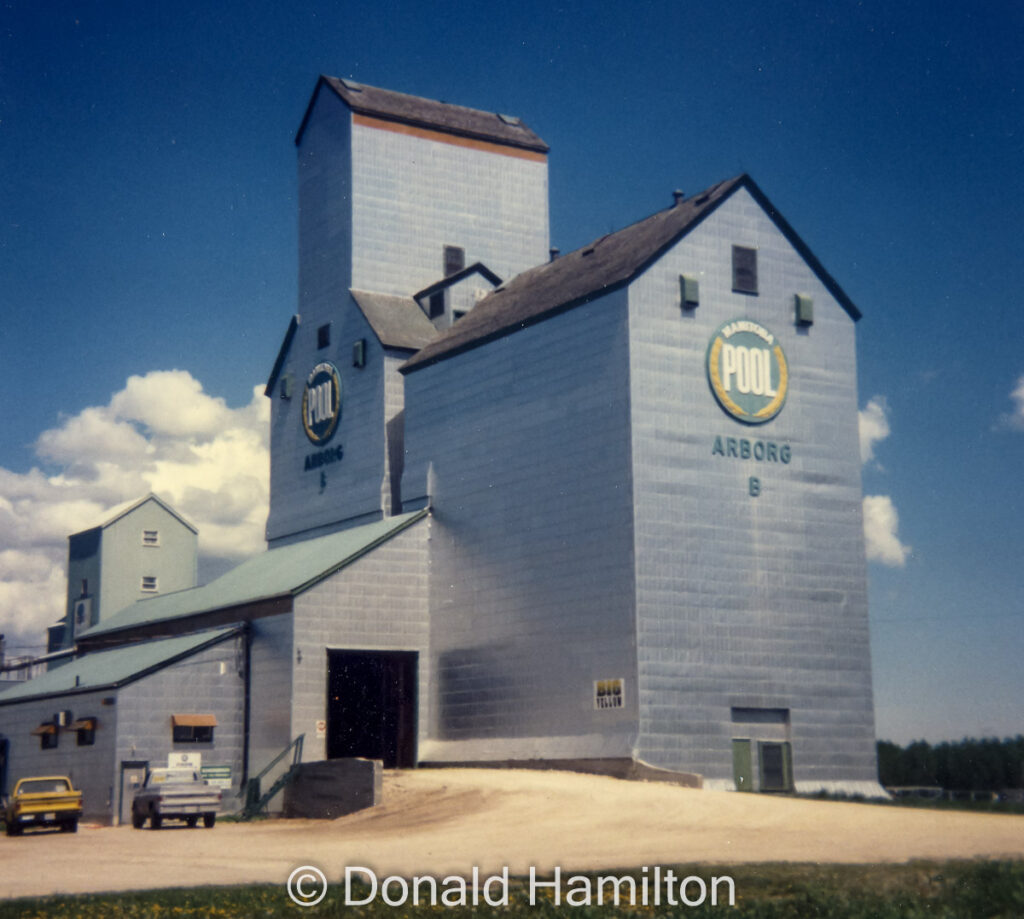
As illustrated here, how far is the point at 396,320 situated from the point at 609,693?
1936 centimetres

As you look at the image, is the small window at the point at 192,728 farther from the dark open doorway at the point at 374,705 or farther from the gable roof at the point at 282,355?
the gable roof at the point at 282,355

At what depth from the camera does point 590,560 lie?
133 feet

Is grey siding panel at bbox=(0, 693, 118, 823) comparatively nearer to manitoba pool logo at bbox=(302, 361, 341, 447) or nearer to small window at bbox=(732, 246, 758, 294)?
manitoba pool logo at bbox=(302, 361, 341, 447)

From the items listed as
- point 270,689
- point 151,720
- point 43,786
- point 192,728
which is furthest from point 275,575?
point 43,786

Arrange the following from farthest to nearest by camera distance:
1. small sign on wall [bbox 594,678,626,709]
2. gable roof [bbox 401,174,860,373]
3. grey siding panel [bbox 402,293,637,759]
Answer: gable roof [bbox 401,174,860,373]
grey siding panel [bbox 402,293,637,759]
small sign on wall [bbox 594,678,626,709]

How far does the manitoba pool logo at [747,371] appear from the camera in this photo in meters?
41.5

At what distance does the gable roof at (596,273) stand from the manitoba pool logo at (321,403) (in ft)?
16.3

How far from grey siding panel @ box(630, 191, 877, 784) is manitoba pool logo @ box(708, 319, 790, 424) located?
0.29 metres

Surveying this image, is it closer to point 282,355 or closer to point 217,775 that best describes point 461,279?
point 282,355

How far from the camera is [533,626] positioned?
42469 millimetres

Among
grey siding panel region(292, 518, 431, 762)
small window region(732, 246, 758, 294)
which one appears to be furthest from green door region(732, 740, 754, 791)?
small window region(732, 246, 758, 294)

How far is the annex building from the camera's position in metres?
39.7

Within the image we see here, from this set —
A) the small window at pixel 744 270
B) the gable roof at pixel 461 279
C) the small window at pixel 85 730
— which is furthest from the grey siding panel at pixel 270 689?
the small window at pixel 744 270

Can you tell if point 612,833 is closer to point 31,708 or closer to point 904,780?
point 31,708
